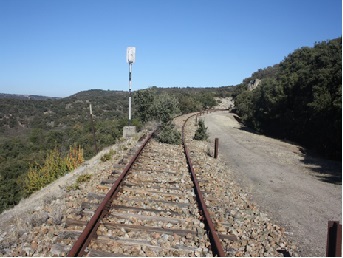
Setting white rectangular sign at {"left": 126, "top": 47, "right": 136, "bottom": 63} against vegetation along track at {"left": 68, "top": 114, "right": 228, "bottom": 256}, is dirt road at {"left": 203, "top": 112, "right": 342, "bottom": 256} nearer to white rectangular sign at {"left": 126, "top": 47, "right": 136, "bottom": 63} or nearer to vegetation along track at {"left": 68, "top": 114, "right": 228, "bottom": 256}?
vegetation along track at {"left": 68, "top": 114, "right": 228, "bottom": 256}

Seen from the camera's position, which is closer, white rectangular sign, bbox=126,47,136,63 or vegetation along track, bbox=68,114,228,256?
vegetation along track, bbox=68,114,228,256

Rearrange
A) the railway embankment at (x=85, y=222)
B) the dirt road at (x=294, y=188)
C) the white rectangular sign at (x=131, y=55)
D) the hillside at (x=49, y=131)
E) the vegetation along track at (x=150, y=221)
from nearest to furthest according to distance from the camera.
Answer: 1. the vegetation along track at (x=150, y=221)
2. the railway embankment at (x=85, y=222)
3. the dirt road at (x=294, y=188)
4. the white rectangular sign at (x=131, y=55)
5. the hillside at (x=49, y=131)

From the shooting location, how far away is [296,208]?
26.2ft

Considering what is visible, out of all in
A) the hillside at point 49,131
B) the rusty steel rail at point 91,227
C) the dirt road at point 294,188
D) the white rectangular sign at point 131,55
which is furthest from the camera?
the hillside at point 49,131

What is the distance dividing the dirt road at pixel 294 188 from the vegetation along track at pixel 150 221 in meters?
1.77

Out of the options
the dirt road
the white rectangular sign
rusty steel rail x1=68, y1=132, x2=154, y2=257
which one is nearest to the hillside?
the white rectangular sign

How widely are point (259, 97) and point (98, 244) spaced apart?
993 inches

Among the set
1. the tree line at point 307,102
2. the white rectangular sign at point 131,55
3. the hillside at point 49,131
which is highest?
the white rectangular sign at point 131,55

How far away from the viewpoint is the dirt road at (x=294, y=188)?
6.67 m

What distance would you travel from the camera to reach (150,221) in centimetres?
606

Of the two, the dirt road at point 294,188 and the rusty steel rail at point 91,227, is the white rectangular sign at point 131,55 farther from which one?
the rusty steel rail at point 91,227

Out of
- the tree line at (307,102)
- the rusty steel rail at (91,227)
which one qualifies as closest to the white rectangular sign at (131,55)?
the tree line at (307,102)

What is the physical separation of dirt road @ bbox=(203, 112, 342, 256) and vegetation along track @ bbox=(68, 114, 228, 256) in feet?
5.82

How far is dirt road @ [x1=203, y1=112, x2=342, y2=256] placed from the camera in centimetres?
667
